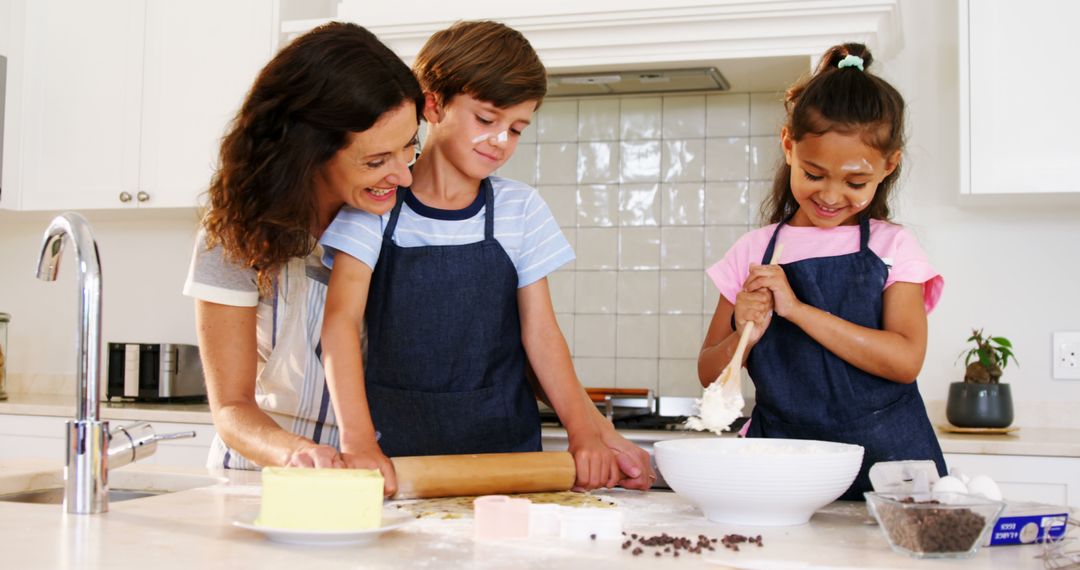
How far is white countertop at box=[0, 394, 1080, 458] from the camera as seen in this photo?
226cm

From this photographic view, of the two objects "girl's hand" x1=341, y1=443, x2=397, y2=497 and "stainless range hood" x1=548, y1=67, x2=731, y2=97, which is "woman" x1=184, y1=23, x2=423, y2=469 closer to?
"girl's hand" x1=341, y1=443, x2=397, y2=497

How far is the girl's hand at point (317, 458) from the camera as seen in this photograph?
46.2 inches

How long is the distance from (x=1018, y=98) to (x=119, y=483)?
6.70 feet

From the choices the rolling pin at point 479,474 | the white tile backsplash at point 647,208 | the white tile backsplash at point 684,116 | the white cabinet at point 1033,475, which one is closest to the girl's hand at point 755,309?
the rolling pin at point 479,474

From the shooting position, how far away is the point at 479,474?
1.25 m

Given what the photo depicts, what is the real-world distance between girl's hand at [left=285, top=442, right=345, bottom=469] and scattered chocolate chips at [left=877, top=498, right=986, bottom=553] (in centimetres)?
60

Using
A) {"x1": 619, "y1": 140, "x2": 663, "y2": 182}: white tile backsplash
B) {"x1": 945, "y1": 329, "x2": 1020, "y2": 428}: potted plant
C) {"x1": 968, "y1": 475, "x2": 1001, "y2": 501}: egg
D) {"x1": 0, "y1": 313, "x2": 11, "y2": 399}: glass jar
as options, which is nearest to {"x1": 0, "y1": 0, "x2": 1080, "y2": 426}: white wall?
{"x1": 945, "y1": 329, "x2": 1020, "y2": 428}: potted plant

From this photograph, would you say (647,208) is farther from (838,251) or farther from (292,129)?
(292,129)

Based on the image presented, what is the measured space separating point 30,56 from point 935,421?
109 inches

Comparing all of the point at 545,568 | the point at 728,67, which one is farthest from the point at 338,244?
the point at 728,67

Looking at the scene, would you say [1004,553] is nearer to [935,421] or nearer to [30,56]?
[935,421]

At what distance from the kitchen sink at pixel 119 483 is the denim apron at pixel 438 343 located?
0.28 metres

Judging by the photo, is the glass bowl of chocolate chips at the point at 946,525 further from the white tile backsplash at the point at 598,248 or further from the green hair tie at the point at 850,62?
the white tile backsplash at the point at 598,248

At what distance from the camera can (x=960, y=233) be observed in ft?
8.89
